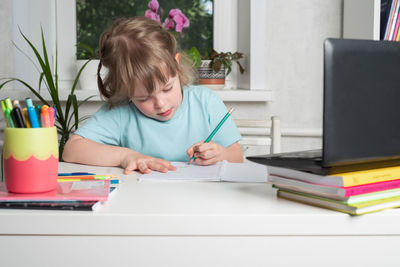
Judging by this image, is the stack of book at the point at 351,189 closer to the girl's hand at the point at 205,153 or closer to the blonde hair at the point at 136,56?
the girl's hand at the point at 205,153

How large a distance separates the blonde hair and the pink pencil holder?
23.4 inches

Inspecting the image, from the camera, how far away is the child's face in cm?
131

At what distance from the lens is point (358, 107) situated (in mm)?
649

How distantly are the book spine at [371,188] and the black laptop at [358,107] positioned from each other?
0.13ft

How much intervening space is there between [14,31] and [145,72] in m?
1.35

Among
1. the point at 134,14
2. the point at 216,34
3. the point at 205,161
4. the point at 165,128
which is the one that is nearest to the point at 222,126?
the point at 165,128

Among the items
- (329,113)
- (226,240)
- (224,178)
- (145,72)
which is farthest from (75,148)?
(329,113)

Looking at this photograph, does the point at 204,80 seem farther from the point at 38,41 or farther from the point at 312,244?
the point at 312,244

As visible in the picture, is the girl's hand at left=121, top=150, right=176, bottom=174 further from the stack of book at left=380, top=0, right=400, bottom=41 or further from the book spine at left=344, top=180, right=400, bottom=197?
the stack of book at left=380, top=0, right=400, bottom=41

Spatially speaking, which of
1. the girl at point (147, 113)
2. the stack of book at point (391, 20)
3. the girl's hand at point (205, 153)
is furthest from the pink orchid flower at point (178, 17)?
the girl's hand at point (205, 153)

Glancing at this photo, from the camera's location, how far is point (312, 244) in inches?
25.8

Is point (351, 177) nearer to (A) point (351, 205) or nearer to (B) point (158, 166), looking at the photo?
(A) point (351, 205)

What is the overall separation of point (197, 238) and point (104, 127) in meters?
0.91

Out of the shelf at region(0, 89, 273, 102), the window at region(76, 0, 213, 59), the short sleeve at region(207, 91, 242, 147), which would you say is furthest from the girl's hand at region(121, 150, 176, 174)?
the window at region(76, 0, 213, 59)
